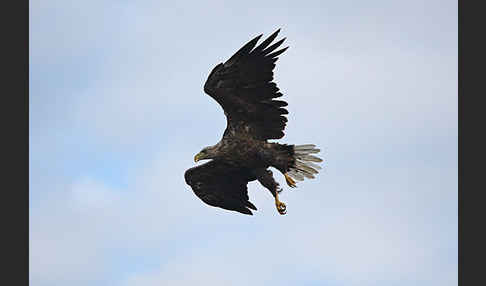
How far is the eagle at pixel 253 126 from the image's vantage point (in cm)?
1466

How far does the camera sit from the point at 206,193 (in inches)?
637

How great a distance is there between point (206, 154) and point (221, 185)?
3.16 feet

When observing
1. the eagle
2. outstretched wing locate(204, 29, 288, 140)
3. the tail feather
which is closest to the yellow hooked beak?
the eagle

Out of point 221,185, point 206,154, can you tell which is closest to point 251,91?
point 206,154

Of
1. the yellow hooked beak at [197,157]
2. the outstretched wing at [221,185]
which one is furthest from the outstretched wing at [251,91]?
the outstretched wing at [221,185]

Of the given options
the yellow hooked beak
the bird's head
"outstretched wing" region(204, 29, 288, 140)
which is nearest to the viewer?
"outstretched wing" region(204, 29, 288, 140)

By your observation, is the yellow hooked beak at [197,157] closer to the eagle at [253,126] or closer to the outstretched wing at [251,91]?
the eagle at [253,126]

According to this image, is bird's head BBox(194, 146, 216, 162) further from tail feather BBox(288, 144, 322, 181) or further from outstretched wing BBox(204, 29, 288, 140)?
tail feather BBox(288, 144, 322, 181)

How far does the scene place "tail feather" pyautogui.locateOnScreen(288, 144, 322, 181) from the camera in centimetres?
1561

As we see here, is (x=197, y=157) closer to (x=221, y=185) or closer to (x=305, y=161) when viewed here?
(x=221, y=185)

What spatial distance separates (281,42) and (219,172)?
98.7 inches

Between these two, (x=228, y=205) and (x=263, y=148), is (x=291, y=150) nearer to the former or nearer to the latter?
(x=263, y=148)

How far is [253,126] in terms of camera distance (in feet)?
49.6

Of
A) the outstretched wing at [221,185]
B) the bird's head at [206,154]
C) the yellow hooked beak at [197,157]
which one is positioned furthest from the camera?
the outstretched wing at [221,185]
